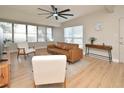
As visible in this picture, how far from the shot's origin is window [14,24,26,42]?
26.9 ft

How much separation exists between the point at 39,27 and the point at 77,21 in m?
3.25

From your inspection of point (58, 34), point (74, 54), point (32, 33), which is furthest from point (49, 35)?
point (74, 54)

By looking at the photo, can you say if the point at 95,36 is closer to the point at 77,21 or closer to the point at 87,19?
the point at 87,19

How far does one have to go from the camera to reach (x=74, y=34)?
9094mm

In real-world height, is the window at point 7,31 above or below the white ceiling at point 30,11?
below

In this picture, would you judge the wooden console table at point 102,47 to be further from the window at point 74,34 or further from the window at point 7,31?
the window at point 7,31

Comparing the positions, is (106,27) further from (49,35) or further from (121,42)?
(49,35)

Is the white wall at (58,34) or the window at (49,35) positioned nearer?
the white wall at (58,34)

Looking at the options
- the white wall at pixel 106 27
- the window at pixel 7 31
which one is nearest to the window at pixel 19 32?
the window at pixel 7 31

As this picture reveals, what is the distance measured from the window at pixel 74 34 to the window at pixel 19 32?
10.5 ft

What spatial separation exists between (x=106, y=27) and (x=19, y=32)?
5.55 metres

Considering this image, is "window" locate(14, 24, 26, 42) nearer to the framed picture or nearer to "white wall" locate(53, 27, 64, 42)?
"white wall" locate(53, 27, 64, 42)

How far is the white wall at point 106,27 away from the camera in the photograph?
227 inches

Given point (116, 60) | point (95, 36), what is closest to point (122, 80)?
point (116, 60)
